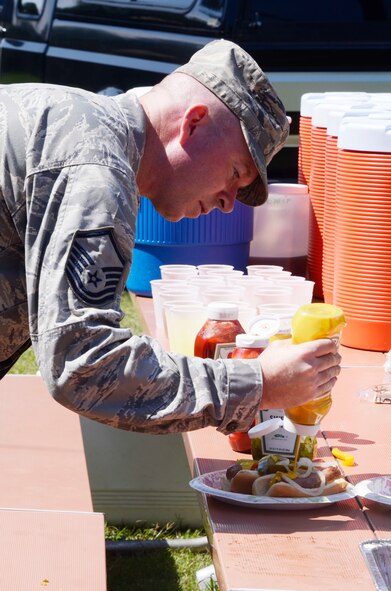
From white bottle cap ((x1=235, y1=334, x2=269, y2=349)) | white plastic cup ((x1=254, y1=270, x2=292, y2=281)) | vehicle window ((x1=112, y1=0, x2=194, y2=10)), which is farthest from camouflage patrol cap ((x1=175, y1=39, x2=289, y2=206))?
vehicle window ((x1=112, y1=0, x2=194, y2=10))

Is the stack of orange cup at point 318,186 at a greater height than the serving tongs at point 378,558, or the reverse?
the serving tongs at point 378,558

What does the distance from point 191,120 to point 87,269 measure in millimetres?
404

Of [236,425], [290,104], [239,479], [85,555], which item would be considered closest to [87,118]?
[236,425]

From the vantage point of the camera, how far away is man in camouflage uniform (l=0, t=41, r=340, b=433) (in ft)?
5.43

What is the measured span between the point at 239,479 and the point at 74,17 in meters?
4.41

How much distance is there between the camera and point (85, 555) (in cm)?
225

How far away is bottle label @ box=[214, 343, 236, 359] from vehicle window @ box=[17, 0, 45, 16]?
13.8ft

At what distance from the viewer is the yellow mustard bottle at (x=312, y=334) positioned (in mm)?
1848

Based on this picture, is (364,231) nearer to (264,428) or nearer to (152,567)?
(264,428)

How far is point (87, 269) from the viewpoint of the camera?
5.39 feet

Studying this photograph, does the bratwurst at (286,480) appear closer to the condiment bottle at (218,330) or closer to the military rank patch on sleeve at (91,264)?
the condiment bottle at (218,330)

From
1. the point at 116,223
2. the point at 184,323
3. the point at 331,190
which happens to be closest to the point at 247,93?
the point at 116,223

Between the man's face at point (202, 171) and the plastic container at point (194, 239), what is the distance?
1.42 m

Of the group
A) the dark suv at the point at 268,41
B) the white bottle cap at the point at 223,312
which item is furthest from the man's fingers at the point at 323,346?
the dark suv at the point at 268,41
